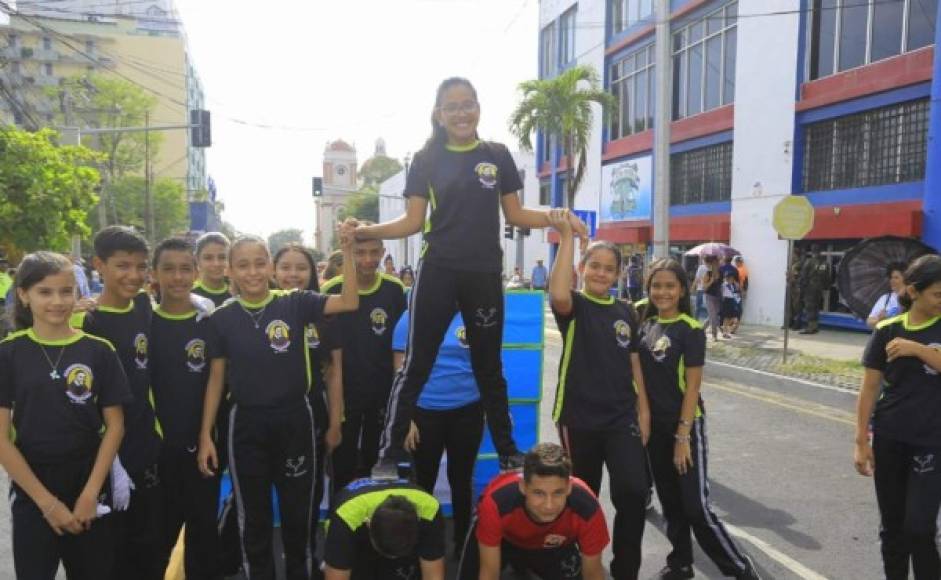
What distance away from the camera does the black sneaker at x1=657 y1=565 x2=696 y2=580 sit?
395cm

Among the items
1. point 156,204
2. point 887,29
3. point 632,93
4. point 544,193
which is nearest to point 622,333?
point 887,29

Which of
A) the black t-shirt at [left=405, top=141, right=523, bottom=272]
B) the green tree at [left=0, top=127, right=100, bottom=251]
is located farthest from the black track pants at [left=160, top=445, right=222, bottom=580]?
the green tree at [left=0, top=127, right=100, bottom=251]

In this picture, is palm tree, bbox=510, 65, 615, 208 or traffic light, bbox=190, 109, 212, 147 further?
palm tree, bbox=510, 65, 615, 208

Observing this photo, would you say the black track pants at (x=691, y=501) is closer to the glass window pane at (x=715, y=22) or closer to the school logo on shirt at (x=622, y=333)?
the school logo on shirt at (x=622, y=333)

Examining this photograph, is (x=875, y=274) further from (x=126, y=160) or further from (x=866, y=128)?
(x=126, y=160)

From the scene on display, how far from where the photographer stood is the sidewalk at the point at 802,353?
400 inches

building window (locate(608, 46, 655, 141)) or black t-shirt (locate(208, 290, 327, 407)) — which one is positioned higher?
building window (locate(608, 46, 655, 141))

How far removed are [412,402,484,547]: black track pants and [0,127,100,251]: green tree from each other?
465 inches

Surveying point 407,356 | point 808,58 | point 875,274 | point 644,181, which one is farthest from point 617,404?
point 644,181

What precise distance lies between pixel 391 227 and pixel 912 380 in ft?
8.30

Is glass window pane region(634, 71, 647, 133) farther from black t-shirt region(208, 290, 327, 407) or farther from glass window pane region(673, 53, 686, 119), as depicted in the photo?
black t-shirt region(208, 290, 327, 407)

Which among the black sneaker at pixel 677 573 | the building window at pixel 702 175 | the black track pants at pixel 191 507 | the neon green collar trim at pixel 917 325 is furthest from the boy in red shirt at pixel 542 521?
the building window at pixel 702 175

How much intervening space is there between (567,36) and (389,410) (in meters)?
28.9

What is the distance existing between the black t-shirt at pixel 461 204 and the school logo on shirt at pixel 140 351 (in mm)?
1369
